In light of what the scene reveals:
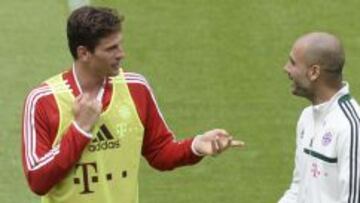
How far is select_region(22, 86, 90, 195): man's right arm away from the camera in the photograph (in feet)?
16.7

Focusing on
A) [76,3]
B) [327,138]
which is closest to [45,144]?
[327,138]

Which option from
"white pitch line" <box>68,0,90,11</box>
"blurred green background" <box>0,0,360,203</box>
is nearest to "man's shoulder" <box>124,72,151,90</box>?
"blurred green background" <box>0,0,360,203</box>

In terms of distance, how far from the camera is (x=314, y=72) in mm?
5340

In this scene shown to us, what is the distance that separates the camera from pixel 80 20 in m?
5.20

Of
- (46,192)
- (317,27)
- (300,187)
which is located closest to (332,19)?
(317,27)

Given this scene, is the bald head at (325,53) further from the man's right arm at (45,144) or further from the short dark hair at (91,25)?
the man's right arm at (45,144)

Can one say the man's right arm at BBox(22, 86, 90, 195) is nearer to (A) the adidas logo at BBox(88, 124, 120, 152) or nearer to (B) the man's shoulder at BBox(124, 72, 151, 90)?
(A) the adidas logo at BBox(88, 124, 120, 152)

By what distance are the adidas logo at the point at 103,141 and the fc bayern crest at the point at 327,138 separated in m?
0.95

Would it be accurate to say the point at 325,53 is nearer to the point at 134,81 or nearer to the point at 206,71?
the point at 134,81

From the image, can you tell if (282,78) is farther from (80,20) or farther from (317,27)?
(80,20)

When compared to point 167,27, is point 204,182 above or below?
below

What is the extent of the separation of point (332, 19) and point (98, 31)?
16.4ft

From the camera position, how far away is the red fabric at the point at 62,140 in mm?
5090

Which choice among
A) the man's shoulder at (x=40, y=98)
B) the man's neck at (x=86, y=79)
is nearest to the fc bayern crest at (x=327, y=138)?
the man's neck at (x=86, y=79)
